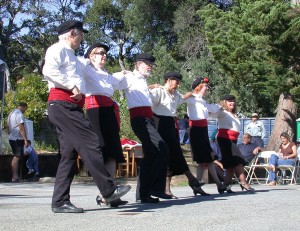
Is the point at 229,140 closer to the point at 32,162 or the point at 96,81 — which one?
the point at 96,81

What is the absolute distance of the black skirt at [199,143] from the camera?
35.9 feet

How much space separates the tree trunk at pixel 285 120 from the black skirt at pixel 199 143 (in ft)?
42.5

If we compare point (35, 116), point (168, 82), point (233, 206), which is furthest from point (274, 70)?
point (233, 206)

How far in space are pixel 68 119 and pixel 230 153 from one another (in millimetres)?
4662

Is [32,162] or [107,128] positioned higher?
[107,128]

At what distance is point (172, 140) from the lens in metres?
9.86

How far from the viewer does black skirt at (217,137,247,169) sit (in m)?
11.7

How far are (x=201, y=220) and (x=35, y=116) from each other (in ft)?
68.2

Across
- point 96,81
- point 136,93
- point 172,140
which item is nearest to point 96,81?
point 96,81

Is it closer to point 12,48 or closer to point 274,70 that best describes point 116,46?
point 12,48

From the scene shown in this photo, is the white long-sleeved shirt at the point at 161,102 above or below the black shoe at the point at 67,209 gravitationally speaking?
above

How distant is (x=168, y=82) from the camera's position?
33.2 feet

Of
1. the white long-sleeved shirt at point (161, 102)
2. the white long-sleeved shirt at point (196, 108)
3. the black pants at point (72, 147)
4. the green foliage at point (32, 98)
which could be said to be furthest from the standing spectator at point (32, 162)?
the black pants at point (72, 147)

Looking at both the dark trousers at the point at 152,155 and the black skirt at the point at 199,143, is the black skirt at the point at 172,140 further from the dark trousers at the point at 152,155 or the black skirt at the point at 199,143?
the black skirt at the point at 199,143
